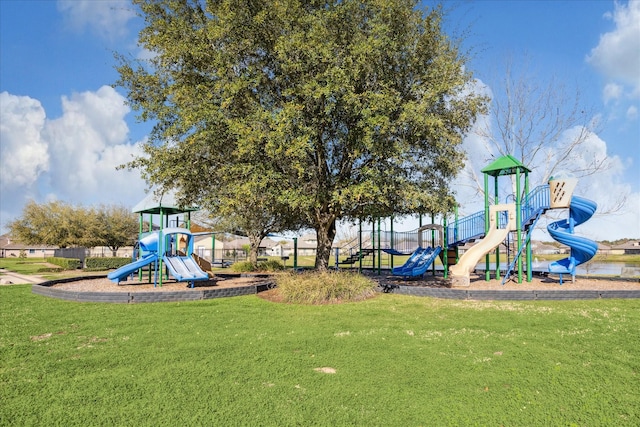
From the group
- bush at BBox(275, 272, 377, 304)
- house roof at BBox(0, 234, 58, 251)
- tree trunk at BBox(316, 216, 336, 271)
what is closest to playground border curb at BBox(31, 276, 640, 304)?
bush at BBox(275, 272, 377, 304)

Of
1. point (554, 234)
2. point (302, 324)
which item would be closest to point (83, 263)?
point (302, 324)

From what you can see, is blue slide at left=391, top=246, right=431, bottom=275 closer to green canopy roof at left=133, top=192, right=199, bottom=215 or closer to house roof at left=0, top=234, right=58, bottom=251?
green canopy roof at left=133, top=192, right=199, bottom=215

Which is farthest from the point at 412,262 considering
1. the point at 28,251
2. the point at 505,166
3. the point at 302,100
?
the point at 28,251

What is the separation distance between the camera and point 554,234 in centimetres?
1576

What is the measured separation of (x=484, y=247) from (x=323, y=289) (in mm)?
6840

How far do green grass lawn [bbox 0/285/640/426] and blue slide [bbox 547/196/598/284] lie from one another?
5.20 metres

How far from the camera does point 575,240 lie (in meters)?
15.2

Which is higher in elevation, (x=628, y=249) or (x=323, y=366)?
(x=628, y=249)

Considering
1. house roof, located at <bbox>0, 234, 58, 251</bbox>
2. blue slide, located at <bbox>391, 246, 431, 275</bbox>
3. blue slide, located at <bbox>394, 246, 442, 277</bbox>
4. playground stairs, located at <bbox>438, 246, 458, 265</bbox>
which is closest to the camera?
blue slide, located at <bbox>394, 246, 442, 277</bbox>

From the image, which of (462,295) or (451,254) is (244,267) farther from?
(462,295)

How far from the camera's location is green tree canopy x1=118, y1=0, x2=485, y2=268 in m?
12.7

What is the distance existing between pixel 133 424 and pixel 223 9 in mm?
12704

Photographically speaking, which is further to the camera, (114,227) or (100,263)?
(114,227)

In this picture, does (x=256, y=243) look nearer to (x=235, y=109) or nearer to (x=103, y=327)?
(x=235, y=109)
